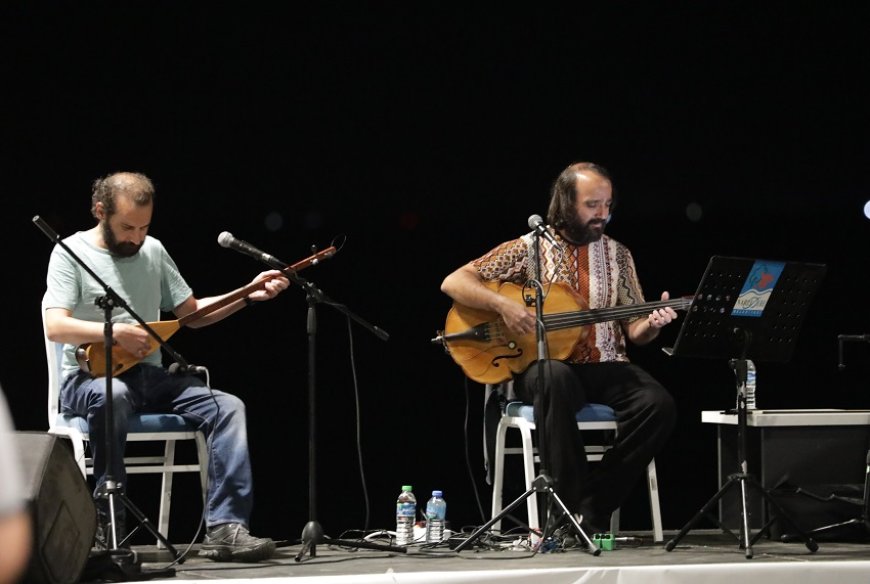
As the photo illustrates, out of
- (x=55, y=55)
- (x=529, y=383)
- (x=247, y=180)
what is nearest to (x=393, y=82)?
(x=247, y=180)

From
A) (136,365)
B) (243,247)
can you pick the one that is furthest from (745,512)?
(136,365)

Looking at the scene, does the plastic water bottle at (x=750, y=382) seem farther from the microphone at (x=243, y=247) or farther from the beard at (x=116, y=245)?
the beard at (x=116, y=245)

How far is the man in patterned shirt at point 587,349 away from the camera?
3.60m

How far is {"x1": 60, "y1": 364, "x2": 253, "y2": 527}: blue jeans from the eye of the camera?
10.9 ft

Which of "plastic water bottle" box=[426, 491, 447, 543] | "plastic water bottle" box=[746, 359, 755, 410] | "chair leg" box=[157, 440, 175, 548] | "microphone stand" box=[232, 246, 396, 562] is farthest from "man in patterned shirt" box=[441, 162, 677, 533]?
"chair leg" box=[157, 440, 175, 548]

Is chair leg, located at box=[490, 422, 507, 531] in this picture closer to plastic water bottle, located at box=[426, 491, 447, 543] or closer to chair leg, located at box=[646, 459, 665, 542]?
plastic water bottle, located at box=[426, 491, 447, 543]

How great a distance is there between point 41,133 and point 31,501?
2150 millimetres

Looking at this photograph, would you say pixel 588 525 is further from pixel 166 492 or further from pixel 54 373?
pixel 54 373

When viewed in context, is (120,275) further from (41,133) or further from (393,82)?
(393,82)

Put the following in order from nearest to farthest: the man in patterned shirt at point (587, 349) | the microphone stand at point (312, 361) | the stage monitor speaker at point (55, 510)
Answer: the stage monitor speaker at point (55, 510) → the microphone stand at point (312, 361) → the man in patterned shirt at point (587, 349)

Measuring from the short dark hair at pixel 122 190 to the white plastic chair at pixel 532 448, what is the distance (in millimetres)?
1444

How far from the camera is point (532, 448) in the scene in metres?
3.73

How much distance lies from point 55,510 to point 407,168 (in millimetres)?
2447

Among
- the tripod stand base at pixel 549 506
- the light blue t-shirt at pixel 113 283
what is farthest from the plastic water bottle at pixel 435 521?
the light blue t-shirt at pixel 113 283
